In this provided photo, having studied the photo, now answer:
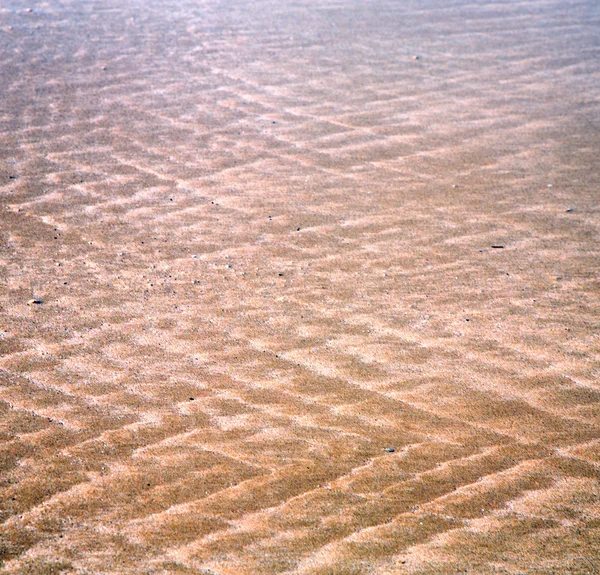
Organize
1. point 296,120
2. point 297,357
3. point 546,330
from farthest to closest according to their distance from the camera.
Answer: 1. point 296,120
2. point 546,330
3. point 297,357

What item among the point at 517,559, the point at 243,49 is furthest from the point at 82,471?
the point at 243,49

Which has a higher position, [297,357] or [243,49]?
[243,49]

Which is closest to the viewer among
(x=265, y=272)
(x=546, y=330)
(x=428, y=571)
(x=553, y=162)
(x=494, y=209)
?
(x=428, y=571)

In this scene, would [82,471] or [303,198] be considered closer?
[82,471]

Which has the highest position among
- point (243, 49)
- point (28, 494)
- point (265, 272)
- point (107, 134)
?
point (243, 49)

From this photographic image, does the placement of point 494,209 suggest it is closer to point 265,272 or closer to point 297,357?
point 265,272

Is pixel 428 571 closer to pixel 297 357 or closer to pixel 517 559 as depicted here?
pixel 517 559
